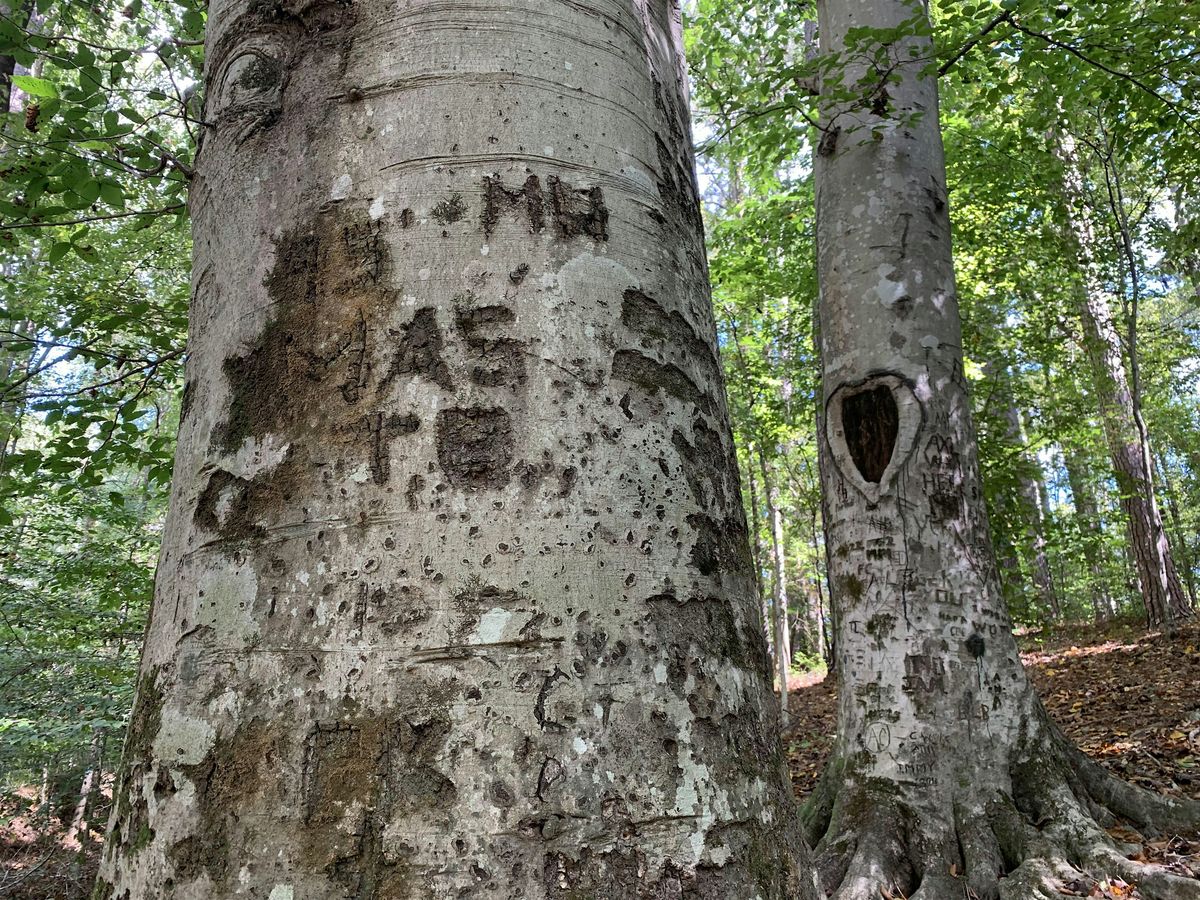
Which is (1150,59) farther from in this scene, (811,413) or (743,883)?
(811,413)

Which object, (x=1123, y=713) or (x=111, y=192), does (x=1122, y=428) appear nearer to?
(x=1123, y=713)

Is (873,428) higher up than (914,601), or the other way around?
(873,428)

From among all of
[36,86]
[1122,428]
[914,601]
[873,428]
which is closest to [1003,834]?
[914,601]

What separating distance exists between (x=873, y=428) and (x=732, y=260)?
5.68 m

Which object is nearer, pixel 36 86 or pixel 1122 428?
pixel 36 86

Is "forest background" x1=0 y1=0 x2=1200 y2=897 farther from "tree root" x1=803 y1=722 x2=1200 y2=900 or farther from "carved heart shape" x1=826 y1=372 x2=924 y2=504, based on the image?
"tree root" x1=803 y1=722 x2=1200 y2=900

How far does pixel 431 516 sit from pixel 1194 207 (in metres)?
11.6

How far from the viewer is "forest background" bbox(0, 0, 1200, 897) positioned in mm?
3467

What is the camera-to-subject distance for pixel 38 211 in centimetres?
297

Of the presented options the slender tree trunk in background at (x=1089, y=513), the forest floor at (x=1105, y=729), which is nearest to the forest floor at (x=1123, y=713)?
the forest floor at (x=1105, y=729)

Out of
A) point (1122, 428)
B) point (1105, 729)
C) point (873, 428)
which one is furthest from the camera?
point (1122, 428)

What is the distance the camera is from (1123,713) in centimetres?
593

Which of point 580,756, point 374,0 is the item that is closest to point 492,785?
point 580,756

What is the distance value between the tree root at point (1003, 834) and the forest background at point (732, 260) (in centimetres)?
341
